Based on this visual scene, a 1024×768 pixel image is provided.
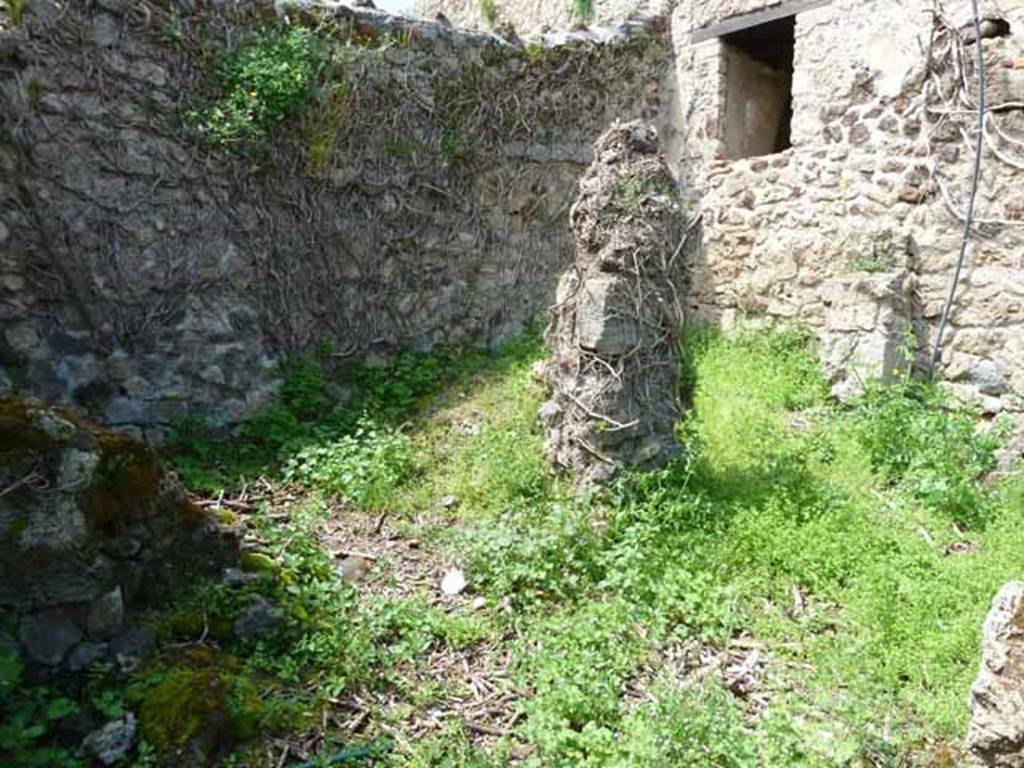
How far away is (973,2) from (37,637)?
663 centimetres

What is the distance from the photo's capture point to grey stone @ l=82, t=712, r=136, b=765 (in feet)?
7.63

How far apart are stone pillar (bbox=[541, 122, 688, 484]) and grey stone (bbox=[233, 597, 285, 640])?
1.82 m

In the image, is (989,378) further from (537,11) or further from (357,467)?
(537,11)

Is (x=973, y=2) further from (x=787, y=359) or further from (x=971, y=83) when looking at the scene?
(x=787, y=359)

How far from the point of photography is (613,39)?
24.2ft

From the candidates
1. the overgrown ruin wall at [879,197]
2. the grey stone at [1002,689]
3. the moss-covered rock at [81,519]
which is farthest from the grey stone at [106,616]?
the overgrown ruin wall at [879,197]

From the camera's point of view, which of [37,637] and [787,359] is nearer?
[37,637]

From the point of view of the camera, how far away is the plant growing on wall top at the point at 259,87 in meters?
5.40

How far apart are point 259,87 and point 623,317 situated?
3383mm

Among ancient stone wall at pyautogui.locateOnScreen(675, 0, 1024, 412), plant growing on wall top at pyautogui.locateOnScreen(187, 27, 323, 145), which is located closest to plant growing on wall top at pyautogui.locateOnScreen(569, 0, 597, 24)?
ancient stone wall at pyautogui.locateOnScreen(675, 0, 1024, 412)

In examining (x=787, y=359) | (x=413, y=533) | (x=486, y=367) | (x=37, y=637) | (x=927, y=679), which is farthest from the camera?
(x=486, y=367)

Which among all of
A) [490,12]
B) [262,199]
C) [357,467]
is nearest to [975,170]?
[357,467]

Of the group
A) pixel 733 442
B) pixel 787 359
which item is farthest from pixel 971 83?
pixel 733 442

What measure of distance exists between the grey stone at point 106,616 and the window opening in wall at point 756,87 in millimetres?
6418
